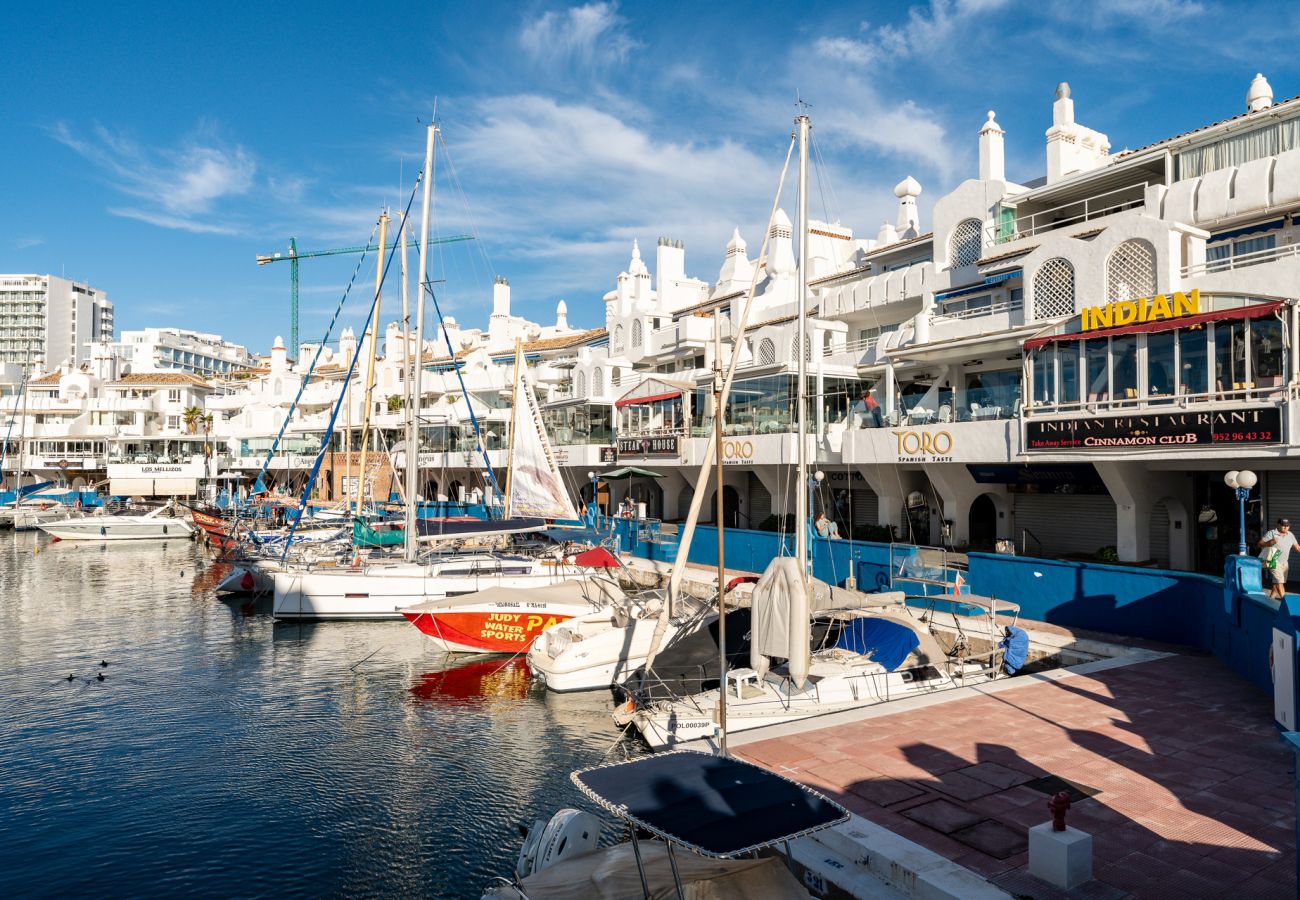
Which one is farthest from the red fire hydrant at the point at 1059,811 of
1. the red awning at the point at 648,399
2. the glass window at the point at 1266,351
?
the red awning at the point at 648,399

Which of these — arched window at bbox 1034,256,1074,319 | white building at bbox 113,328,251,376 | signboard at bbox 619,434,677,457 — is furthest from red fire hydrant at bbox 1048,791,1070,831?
white building at bbox 113,328,251,376

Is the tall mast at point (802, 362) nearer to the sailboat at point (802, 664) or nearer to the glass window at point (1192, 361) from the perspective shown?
the sailboat at point (802, 664)

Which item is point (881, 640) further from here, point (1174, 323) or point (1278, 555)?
point (1174, 323)

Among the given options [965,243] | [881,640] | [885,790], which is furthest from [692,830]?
[965,243]

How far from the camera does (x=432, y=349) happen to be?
93.2m

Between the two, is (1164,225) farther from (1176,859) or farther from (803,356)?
(1176,859)

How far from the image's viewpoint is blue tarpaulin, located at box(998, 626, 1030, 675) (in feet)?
63.4

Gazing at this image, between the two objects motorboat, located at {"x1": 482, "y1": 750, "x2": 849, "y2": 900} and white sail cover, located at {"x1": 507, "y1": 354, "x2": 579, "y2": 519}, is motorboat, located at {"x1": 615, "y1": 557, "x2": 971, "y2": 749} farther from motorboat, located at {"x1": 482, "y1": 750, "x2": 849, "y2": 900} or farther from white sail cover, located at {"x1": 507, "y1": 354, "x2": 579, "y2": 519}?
white sail cover, located at {"x1": 507, "y1": 354, "x2": 579, "y2": 519}

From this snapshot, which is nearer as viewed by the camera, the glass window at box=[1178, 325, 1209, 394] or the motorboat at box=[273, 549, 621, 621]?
the glass window at box=[1178, 325, 1209, 394]

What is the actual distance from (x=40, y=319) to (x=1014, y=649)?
19504 cm

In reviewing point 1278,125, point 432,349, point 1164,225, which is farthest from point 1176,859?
point 432,349

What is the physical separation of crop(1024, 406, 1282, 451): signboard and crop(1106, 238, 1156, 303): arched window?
390 cm

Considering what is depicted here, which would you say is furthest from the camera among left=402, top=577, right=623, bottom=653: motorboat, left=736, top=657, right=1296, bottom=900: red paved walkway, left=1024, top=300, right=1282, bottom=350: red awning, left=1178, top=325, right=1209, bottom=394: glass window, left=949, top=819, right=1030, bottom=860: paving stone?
left=402, top=577, right=623, bottom=653: motorboat

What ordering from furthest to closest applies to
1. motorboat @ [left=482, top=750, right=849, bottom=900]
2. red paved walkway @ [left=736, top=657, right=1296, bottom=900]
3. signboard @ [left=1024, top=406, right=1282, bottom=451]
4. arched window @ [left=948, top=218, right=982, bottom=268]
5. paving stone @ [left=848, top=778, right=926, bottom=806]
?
arched window @ [left=948, top=218, right=982, bottom=268], signboard @ [left=1024, top=406, right=1282, bottom=451], paving stone @ [left=848, top=778, right=926, bottom=806], red paved walkway @ [left=736, top=657, right=1296, bottom=900], motorboat @ [left=482, top=750, right=849, bottom=900]
